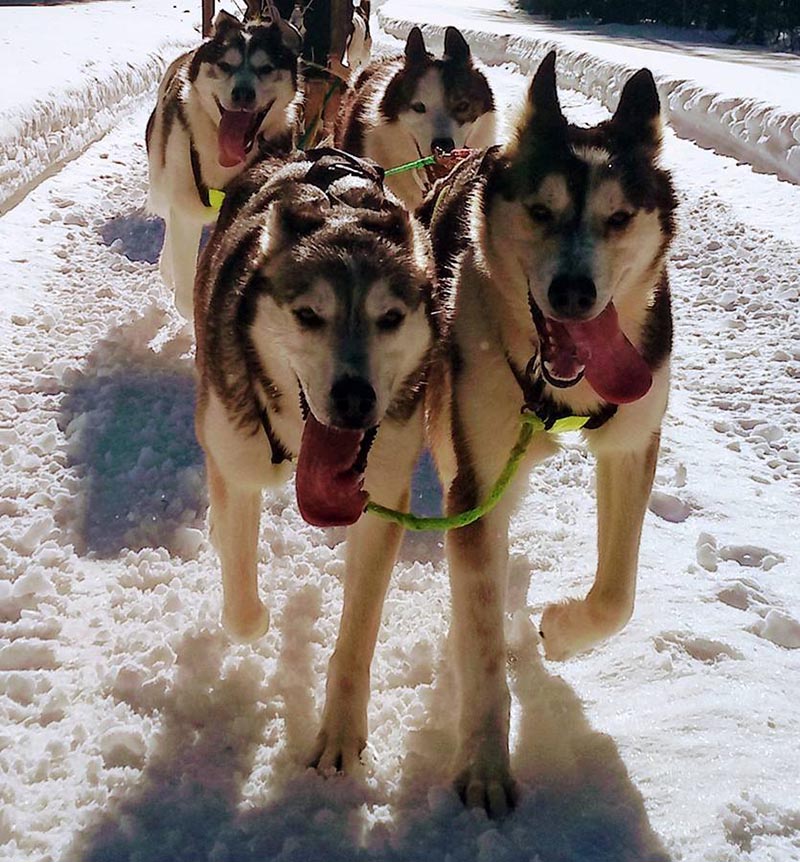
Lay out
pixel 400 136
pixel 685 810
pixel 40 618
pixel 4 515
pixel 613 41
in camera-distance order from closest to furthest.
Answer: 1. pixel 685 810
2. pixel 40 618
3. pixel 4 515
4. pixel 400 136
5. pixel 613 41

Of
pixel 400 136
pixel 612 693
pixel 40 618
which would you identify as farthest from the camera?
pixel 400 136

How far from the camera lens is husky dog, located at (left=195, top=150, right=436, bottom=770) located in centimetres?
175

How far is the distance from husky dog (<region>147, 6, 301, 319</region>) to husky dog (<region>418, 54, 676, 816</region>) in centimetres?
196

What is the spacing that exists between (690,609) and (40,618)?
1509 mm

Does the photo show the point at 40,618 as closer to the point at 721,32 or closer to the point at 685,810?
the point at 685,810

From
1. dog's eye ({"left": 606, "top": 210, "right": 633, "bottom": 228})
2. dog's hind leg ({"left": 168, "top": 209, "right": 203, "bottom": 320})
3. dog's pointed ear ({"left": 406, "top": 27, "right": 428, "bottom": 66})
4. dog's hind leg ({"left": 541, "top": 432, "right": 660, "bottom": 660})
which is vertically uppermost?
dog's eye ({"left": 606, "top": 210, "right": 633, "bottom": 228})

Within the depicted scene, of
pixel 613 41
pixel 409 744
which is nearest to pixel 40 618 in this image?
pixel 409 744

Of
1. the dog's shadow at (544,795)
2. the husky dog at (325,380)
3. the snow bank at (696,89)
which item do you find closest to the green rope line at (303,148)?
the snow bank at (696,89)

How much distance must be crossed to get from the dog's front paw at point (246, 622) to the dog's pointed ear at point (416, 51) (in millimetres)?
2836

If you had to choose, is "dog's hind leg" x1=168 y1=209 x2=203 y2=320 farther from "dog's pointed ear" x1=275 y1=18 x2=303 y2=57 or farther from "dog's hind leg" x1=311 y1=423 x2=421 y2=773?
"dog's hind leg" x1=311 y1=423 x2=421 y2=773

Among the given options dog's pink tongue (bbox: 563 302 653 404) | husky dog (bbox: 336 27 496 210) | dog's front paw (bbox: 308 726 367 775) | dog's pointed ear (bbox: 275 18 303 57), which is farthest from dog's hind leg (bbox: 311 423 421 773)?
dog's pointed ear (bbox: 275 18 303 57)

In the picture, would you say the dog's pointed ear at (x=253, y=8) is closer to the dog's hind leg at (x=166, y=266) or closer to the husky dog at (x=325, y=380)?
the dog's hind leg at (x=166, y=266)

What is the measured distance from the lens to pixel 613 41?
50.3 feet

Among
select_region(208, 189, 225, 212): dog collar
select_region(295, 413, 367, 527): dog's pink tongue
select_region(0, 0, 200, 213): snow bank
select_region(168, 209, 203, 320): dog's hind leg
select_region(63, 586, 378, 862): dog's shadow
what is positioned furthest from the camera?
select_region(0, 0, 200, 213): snow bank
